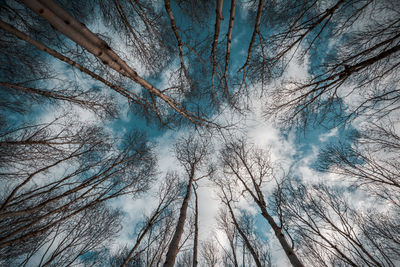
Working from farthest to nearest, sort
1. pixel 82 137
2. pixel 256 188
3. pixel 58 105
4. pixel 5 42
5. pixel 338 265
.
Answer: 1. pixel 338 265
2. pixel 256 188
3. pixel 82 137
4. pixel 58 105
5. pixel 5 42

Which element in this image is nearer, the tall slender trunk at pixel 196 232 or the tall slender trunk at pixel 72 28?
the tall slender trunk at pixel 72 28

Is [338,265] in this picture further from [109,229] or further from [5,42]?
[5,42]

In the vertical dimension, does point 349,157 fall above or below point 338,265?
above

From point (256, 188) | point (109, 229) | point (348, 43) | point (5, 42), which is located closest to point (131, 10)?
point (5, 42)

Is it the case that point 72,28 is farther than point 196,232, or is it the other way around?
point 196,232

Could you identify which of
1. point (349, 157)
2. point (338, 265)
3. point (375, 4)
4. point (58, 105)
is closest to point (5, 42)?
point (58, 105)

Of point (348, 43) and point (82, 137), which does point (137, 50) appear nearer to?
point (82, 137)

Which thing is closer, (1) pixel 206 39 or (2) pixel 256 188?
(1) pixel 206 39

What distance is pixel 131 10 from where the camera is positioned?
2.79m

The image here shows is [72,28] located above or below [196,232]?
below

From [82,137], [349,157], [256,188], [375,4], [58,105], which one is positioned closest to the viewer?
[375,4]

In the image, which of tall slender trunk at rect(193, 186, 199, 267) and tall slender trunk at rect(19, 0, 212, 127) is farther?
tall slender trunk at rect(193, 186, 199, 267)

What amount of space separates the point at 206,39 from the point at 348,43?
10.9 ft

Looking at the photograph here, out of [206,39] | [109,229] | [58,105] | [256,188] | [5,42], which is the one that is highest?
[5,42]
